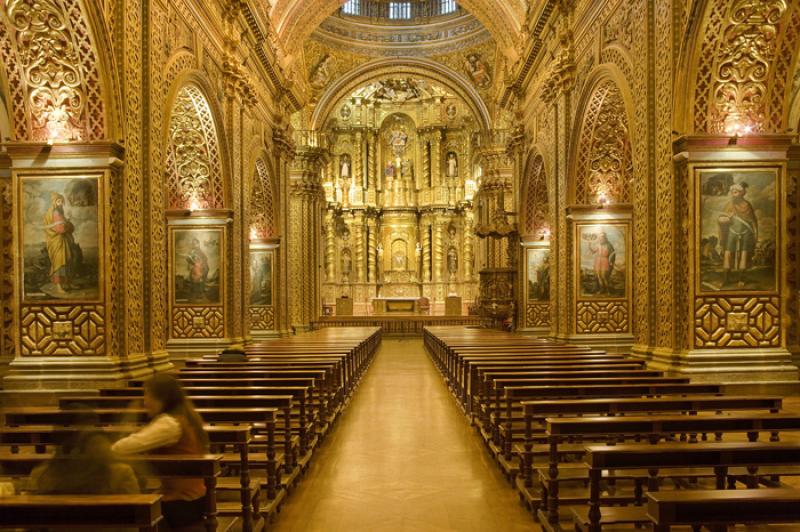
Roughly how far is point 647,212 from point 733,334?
2037 millimetres

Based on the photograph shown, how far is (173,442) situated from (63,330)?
18.5 feet

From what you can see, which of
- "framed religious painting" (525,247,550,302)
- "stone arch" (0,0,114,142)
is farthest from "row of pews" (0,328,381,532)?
"framed religious painting" (525,247,550,302)

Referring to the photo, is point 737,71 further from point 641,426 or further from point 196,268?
point 196,268

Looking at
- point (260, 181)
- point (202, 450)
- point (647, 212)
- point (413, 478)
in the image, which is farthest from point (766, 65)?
point (260, 181)

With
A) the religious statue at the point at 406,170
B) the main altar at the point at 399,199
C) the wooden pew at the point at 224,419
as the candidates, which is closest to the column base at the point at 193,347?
the wooden pew at the point at 224,419

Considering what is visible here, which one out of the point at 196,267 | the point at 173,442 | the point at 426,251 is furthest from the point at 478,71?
the point at 173,442

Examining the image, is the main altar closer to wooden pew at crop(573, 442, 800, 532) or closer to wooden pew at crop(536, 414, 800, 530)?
wooden pew at crop(536, 414, 800, 530)

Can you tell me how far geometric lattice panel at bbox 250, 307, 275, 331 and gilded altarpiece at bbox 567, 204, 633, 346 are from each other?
9.00 metres

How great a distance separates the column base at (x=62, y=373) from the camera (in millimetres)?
8156

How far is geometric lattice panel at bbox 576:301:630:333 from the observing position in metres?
13.9

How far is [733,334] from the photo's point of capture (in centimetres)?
865

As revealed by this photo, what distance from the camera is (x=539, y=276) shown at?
18.8 m

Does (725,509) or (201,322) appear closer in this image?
(725,509)

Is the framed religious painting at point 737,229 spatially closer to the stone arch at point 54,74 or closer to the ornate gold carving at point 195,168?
the stone arch at point 54,74
